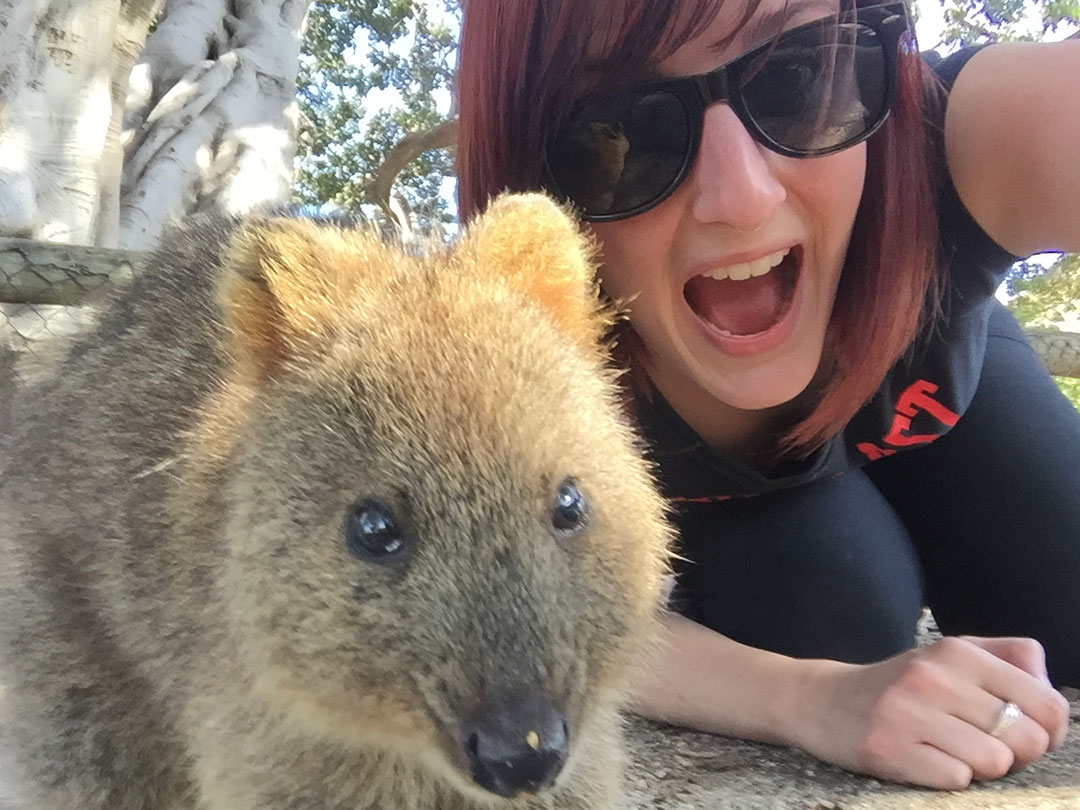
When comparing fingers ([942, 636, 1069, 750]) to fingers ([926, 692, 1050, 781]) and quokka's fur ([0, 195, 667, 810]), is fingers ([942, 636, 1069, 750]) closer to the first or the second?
fingers ([926, 692, 1050, 781])

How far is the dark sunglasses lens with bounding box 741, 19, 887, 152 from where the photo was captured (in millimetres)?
1556

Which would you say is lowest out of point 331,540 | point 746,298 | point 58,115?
point 331,540

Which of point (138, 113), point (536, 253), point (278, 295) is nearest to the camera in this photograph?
point (278, 295)

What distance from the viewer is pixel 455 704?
926 mm

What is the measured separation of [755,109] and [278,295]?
2.90 ft

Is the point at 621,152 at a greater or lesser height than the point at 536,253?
greater

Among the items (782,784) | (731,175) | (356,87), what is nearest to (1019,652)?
(782,784)

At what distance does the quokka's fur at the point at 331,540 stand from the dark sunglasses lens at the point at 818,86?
465 mm

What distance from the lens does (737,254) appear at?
5.39ft

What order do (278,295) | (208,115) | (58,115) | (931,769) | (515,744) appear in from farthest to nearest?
(208,115), (58,115), (931,769), (278,295), (515,744)

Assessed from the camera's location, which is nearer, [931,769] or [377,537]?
[377,537]

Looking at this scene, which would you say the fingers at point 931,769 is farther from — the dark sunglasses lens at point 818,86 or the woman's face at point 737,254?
the dark sunglasses lens at point 818,86

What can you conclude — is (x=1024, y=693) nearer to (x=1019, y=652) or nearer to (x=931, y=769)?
(x=1019, y=652)

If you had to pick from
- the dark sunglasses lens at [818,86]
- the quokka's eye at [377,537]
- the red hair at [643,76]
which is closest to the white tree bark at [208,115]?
the red hair at [643,76]
